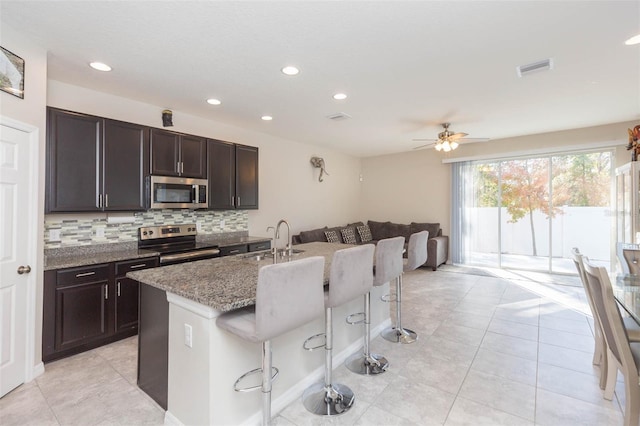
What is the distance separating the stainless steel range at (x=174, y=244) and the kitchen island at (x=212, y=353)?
4.32ft

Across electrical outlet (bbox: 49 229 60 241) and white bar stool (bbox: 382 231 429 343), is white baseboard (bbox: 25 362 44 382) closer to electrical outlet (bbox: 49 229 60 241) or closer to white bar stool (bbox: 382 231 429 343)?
electrical outlet (bbox: 49 229 60 241)

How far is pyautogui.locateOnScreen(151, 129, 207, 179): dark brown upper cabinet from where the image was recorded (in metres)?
3.52

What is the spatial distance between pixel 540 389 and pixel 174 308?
2.67 metres

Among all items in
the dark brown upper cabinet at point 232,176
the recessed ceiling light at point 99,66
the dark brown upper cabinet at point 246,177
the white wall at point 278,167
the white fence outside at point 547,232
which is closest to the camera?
the recessed ceiling light at point 99,66

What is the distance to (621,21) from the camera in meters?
2.14

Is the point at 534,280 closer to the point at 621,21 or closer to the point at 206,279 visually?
the point at 621,21

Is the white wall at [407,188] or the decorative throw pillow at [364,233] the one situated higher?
the white wall at [407,188]

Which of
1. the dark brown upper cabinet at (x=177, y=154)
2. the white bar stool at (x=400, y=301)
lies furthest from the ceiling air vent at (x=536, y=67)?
the dark brown upper cabinet at (x=177, y=154)

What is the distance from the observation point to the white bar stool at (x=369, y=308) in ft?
8.21

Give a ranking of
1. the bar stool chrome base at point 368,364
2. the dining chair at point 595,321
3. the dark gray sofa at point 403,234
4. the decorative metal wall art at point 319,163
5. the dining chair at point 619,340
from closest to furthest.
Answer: the dining chair at point 619,340, the dining chair at point 595,321, the bar stool chrome base at point 368,364, the dark gray sofa at point 403,234, the decorative metal wall art at point 319,163

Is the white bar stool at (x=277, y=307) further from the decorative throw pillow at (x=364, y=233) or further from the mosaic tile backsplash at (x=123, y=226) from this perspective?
the decorative throw pillow at (x=364, y=233)

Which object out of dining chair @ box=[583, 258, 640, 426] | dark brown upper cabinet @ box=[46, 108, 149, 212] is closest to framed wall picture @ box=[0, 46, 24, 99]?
dark brown upper cabinet @ box=[46, 108, 149, 212]

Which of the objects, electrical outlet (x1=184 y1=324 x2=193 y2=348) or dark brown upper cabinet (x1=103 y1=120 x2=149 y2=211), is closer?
electrical outlet (x1=184 y1=324 x2=193 y2=348)

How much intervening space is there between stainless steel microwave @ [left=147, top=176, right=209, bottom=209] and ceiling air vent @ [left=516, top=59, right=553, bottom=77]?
3798mm
